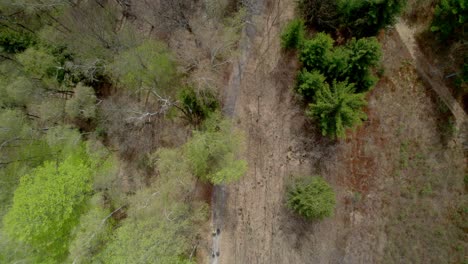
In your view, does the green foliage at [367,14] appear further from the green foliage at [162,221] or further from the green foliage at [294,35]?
the green foliage at [162,221]

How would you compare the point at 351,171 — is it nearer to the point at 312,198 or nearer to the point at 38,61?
the point at 312,198

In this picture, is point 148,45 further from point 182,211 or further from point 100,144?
point 182,211

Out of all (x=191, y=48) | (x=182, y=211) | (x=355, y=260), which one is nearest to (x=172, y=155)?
(x=182, y=211)

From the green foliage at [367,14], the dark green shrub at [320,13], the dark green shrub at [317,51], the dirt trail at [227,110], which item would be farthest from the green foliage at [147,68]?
the green foliage at [367,14]

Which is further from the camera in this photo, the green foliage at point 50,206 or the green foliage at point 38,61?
the green foliage at point 38,61

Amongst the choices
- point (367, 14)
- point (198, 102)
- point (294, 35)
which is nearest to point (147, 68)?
point (198, 102)

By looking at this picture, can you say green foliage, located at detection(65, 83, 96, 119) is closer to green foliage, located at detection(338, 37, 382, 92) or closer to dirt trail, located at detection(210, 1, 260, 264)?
dirt trail, located at detection(210, 1, 260, 264)
